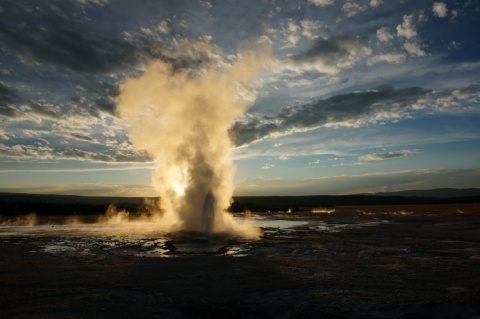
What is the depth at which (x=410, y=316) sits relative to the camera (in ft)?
24.2

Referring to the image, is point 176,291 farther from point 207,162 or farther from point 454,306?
point 207,162

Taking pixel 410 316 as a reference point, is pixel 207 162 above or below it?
above

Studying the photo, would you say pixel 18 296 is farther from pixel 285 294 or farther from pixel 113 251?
pixel 113 251

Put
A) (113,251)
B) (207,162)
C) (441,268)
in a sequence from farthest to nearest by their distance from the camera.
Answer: (207,162) < (113,251) < (441,268)

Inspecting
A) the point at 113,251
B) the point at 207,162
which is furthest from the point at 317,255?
the point at 207,162

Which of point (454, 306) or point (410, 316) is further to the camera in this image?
point (454, 306)

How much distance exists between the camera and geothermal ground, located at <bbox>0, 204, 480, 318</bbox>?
7.81 meters

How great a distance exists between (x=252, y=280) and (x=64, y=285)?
5.61 meters

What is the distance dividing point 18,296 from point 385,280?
34.2 feet

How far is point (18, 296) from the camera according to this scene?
882 centimetres

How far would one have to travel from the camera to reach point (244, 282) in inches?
409

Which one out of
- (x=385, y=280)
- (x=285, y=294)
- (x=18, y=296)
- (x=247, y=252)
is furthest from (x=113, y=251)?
(x=385, y=280)

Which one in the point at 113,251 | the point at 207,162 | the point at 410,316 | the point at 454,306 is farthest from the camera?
the point at 207,162

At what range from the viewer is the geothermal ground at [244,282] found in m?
7.81
